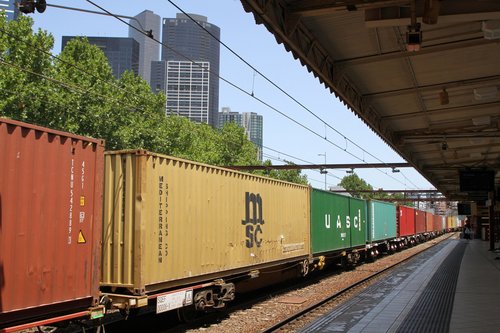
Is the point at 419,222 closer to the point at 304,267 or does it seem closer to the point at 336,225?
the point at 336,225

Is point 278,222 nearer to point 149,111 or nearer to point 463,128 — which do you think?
point 463,128

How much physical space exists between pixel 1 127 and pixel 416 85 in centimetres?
741

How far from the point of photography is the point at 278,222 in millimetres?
11883

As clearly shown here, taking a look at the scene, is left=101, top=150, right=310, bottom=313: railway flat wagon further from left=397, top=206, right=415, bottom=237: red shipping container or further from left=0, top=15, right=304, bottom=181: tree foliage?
left=397, top=206, right=415, bottom=237: red shipping container

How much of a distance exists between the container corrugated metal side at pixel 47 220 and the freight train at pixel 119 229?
1cm

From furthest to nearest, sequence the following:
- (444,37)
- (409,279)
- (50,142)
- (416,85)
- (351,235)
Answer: (351,235), (409,279), (416,85), (444,37), (50,142)

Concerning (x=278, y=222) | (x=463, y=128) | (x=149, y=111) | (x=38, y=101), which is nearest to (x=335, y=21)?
(x=278, y=222)

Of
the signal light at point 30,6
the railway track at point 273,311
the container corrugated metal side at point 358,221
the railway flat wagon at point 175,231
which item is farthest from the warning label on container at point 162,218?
the container corrugated metal side at point 358,221

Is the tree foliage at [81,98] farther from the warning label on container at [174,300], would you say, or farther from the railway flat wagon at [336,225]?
the warning label on container at [174,300]

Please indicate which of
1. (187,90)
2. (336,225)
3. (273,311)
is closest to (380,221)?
(336,225)

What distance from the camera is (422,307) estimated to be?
9930 mm

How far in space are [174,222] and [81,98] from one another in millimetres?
22688

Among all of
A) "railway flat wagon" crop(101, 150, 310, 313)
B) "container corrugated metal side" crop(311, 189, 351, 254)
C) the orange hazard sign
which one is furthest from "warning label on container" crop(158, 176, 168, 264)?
"container corrugated metal side" crop(311, 189, 351, 254)

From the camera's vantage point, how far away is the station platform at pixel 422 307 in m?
8.09
